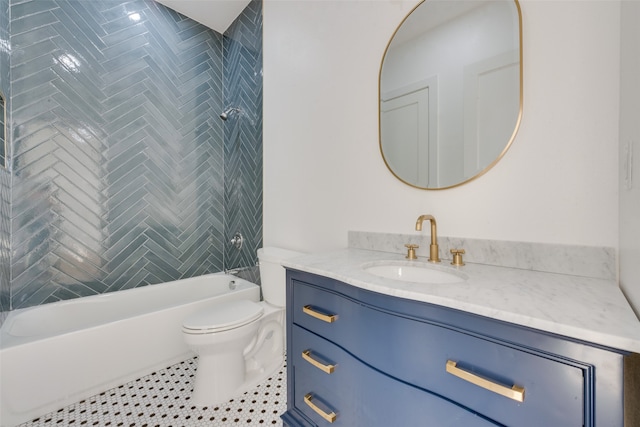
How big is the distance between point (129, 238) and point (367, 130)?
2257mm

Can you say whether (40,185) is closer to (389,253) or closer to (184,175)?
(184,175)

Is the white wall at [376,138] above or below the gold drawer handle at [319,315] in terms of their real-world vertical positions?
above

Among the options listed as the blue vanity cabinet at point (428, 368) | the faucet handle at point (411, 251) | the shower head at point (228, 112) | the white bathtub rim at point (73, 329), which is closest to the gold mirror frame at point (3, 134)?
the white bathtub rim at point (73, 329)

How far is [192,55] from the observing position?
2723 millimetres

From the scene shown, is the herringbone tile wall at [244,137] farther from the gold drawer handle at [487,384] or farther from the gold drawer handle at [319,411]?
the gold drawer handle at [487,384]

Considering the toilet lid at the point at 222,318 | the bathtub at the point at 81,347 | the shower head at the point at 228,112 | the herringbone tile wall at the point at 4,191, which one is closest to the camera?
the bathtub at the point at 81,347

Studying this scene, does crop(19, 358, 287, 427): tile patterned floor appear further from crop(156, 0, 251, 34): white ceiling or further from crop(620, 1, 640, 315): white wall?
crop(156, 0, 251, 34): white ceiling

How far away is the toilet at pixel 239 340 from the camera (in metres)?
1.50

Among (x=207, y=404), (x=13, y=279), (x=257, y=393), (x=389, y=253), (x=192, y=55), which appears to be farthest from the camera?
(x=192, y=55)

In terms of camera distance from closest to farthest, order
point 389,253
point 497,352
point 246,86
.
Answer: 1. point 497,352
2. point 389,253
3. point 246,86

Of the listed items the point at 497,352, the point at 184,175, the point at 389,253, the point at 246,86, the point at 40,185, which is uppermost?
the point at 246,86

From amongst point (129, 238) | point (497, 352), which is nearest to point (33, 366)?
point (129, 238)

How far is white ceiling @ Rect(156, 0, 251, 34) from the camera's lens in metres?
2.47

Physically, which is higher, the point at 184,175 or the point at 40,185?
the point at 184,175
